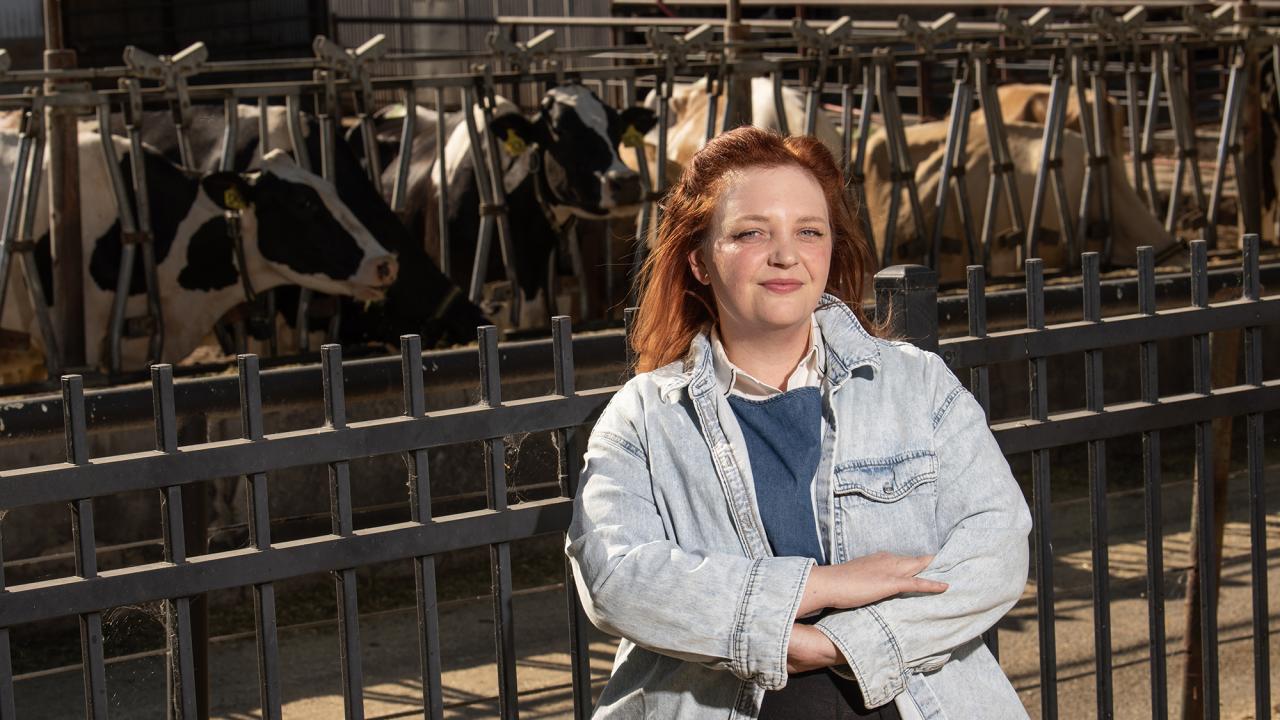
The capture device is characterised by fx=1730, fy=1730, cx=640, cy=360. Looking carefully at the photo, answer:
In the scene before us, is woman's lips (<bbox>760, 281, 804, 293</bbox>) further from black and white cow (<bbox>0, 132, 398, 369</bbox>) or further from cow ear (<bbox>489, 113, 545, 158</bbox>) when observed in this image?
cow ear (<bbox>489, 113, 545, 158</bbox>)

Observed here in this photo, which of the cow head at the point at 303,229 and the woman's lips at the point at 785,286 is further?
the cow head at the point at 303,229

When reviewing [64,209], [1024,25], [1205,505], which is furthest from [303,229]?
[1205,505]

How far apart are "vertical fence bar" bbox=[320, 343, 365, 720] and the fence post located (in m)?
0.98

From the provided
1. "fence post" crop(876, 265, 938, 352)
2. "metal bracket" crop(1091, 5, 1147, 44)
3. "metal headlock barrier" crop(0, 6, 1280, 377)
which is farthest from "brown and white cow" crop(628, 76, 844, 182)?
"fence post" crop(876, 265, 938, 352)

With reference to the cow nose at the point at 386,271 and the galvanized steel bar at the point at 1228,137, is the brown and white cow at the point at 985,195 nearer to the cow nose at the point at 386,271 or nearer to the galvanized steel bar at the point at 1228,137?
the galvanized steel bar at the point at 1228,137

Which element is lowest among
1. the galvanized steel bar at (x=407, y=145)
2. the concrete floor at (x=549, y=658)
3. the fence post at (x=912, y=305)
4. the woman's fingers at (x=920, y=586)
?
the concrete floor at (x=549, y=658)

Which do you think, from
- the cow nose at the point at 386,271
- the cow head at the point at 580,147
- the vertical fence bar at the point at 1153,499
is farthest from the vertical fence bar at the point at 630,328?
the cow head at the point at 580,147

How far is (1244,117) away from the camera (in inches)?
429

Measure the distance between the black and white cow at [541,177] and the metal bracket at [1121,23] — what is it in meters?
2.72

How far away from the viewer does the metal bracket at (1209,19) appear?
1047 centimetres

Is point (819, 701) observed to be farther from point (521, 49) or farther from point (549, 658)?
point (521, 49)

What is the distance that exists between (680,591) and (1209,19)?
366 inches

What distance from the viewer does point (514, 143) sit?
9.91 metres

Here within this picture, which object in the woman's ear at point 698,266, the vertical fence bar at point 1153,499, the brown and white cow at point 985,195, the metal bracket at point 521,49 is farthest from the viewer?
the brown and white cow at point 985,195
